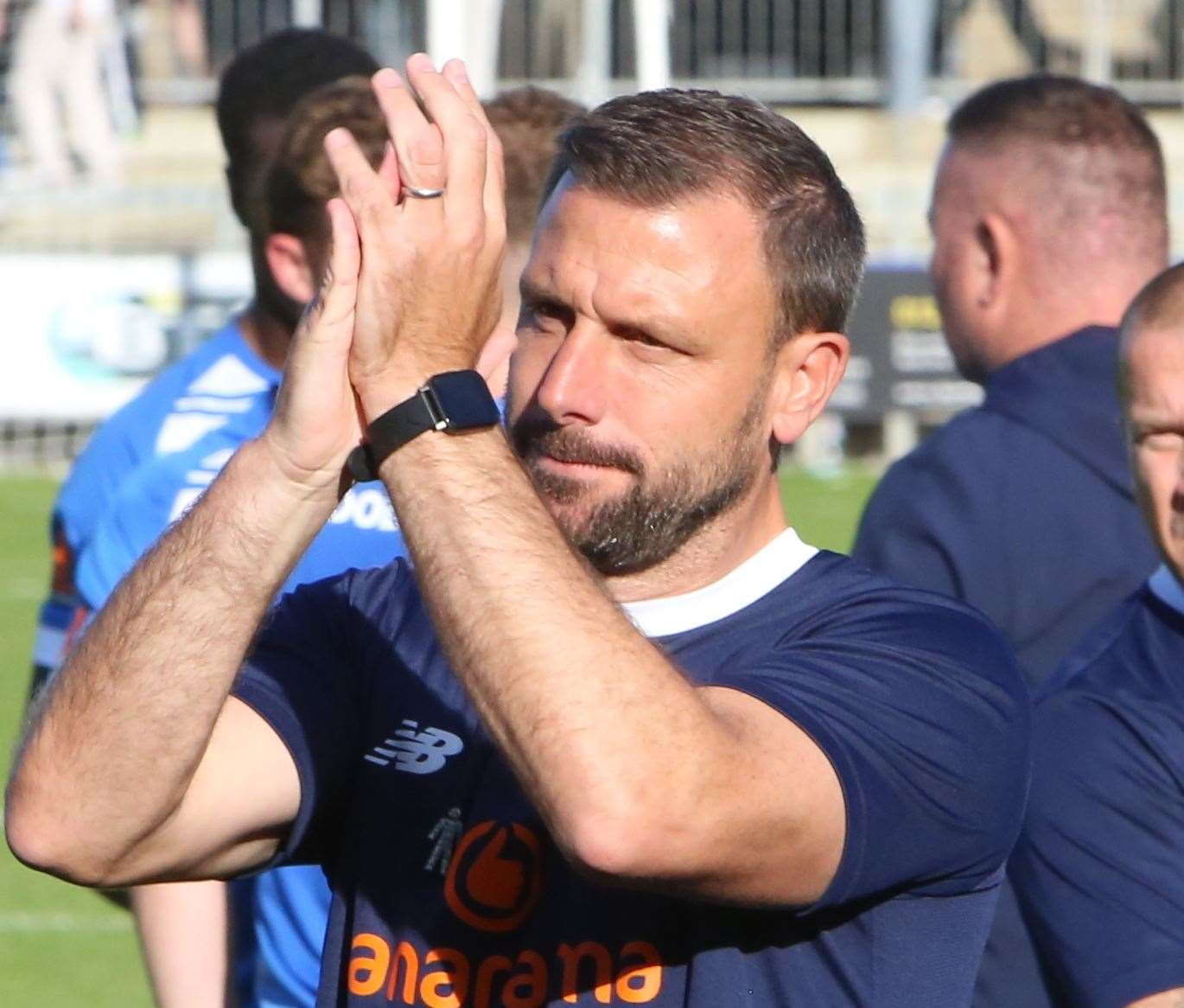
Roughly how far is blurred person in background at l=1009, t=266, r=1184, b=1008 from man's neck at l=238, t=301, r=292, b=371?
171 centimetres

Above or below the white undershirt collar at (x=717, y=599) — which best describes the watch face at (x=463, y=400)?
above

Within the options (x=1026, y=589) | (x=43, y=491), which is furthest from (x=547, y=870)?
(x=43, y=491)

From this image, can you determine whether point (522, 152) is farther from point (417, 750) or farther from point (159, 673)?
point (159, 673)

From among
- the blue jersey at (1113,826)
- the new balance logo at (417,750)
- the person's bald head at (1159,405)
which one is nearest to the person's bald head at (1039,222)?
the person's bald head at (1159,405)

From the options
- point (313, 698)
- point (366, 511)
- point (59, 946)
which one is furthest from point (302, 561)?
point (59, 946)

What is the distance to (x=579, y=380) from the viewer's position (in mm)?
2414

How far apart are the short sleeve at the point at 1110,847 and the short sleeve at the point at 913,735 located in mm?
360

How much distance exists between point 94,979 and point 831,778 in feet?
14.2

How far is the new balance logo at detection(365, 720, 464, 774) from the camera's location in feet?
8.16

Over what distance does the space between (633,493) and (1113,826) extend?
814 mm

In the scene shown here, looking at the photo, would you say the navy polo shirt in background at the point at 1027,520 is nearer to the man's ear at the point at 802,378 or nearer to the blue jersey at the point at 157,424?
the man's ear at the point at 802,378

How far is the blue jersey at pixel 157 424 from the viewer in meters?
4.00

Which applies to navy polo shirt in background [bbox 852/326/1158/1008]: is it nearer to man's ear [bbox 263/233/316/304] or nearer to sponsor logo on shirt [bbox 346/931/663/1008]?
man's ear [bbox 263/233/316/304]

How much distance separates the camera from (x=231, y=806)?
8.13ft
